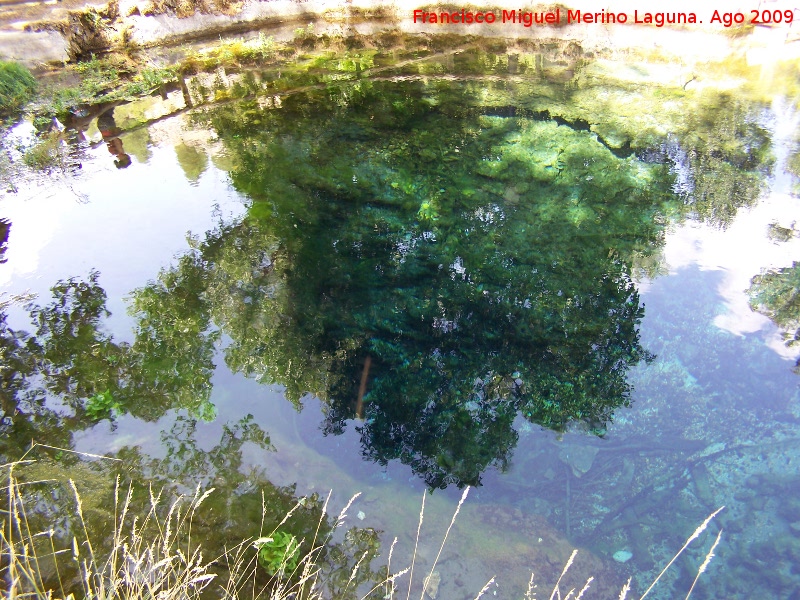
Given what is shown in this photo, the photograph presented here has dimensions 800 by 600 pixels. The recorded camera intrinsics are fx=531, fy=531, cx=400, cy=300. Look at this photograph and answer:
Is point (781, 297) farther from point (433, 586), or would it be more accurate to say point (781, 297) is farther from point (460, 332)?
point (433, 586)

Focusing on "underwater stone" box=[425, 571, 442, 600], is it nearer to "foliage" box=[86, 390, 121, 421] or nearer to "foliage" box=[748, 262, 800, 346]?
"foliage" box=[86, 390, 121, 421]

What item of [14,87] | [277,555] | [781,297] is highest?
[14,87]

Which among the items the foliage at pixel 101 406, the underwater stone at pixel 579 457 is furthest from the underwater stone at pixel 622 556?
the foliage at pixel 101 406

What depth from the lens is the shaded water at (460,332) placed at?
124 inches

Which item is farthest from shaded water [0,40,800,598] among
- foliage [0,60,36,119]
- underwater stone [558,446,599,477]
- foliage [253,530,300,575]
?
foliage [0,60,36,119]

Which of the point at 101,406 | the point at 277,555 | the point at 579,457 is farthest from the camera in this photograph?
the point at 101,406

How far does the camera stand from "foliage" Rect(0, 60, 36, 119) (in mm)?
6500

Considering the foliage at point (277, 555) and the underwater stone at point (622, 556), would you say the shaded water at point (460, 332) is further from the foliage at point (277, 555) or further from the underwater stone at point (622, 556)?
the foliage at point (277, 555)

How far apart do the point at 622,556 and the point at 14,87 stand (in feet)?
26.9

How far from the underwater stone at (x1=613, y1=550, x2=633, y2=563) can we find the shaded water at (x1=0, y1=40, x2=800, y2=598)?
0.04 metres

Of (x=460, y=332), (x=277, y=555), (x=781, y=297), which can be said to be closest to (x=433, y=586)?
(x=277, y=555)

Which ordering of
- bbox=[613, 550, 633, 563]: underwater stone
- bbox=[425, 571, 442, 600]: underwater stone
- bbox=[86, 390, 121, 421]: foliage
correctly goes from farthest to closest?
bbox=[86, 390, 121, 421]: foliage
bbox=[613, 550, 633, 563]: underwater stone
bbox=[425, 571, 442, 600]: underwater stone

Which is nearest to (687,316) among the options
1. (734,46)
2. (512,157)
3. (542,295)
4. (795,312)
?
(795,312)

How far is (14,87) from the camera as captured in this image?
262 inches
